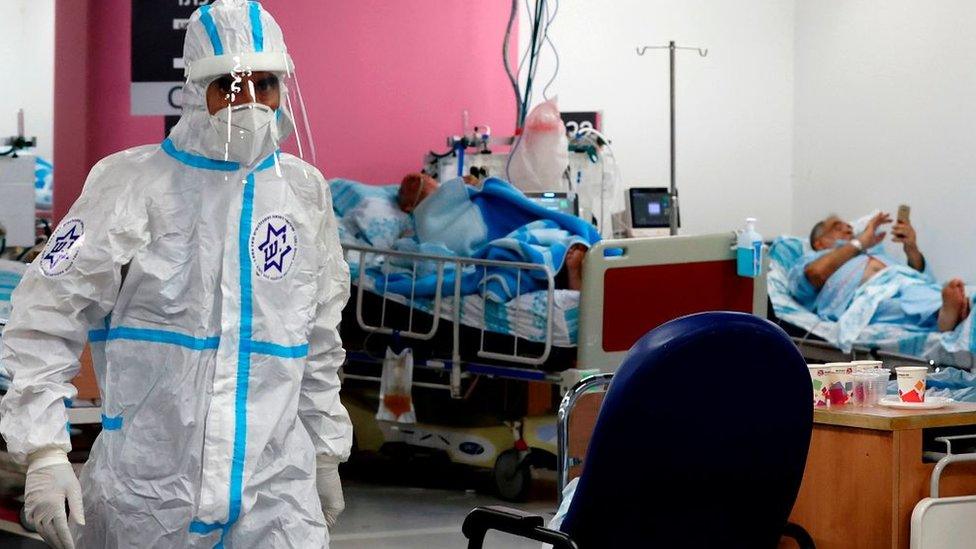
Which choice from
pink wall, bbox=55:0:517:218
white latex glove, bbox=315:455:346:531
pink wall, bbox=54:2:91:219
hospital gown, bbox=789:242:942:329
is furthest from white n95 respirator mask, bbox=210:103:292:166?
hospital gown, bbox=789:242:942:329

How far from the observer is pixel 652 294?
4.52 m

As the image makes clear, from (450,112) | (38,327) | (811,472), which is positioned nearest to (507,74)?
(450,112)

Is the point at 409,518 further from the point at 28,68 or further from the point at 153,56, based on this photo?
the point at 28,68

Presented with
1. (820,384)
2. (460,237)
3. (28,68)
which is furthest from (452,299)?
(820,384)

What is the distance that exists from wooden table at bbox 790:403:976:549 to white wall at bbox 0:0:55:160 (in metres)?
2.77

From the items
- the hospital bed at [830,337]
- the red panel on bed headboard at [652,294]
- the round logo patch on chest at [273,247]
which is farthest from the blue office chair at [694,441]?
the hospital bed at [830,337]

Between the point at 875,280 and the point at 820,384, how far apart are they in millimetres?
3847

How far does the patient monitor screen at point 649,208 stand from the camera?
583 cm

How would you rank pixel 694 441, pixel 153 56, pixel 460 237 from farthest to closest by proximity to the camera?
pixel 460 237 < pixel 153 56 < pixel 694 441

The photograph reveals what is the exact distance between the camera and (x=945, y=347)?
5.57 m

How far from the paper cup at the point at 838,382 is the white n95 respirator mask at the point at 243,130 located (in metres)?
1.26

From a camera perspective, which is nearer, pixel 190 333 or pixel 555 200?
pixel 190 333

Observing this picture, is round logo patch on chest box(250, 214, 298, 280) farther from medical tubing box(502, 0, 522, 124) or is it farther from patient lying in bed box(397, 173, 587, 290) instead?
medical tubing box(502, 0, 522, 124)

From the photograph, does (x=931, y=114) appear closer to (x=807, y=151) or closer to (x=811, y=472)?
(x=807, y=151)
